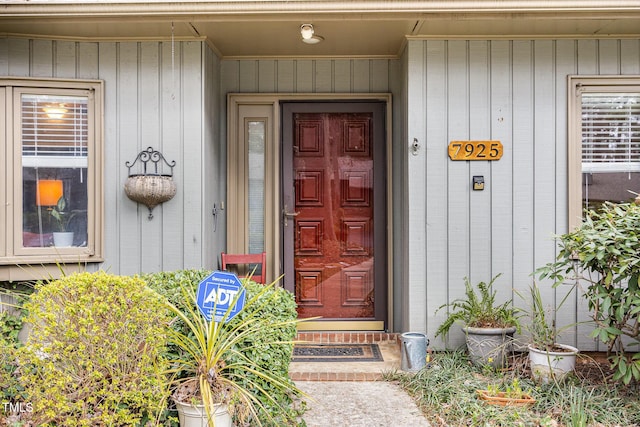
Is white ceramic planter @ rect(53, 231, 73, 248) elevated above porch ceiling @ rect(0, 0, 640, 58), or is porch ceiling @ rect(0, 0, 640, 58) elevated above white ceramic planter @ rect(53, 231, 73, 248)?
porch ceiling @ rect(0, 0, 640, 58)

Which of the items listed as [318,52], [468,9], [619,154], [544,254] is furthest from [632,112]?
[318,52]

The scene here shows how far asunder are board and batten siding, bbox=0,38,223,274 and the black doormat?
1045 mm

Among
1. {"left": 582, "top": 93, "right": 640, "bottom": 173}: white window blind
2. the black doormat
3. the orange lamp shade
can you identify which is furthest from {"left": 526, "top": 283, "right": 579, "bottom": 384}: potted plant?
the orange lamp shade

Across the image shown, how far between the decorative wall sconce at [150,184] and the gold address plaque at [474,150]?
2.10 metres

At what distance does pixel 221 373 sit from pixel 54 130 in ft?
7.99

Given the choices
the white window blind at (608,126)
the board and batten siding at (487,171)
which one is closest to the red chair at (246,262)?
the board and batten siding at (487,171)

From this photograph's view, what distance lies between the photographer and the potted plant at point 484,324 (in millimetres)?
3436

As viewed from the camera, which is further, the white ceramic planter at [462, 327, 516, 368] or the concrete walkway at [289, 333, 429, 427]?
the white ceramic planter at [462, 327, 516, 368]

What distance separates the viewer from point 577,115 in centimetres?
385

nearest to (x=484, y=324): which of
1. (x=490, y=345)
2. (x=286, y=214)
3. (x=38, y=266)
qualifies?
(x=490, y=345)

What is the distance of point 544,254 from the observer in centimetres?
382

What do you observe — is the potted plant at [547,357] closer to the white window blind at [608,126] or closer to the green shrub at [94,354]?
the white window blind at [608,126]

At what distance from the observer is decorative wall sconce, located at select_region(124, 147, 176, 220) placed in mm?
3658

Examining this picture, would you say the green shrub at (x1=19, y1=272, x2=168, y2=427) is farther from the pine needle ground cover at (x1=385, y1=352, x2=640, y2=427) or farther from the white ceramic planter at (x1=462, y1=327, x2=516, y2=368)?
the white ceramic planter at (x1=462, y1=327, x2=516, y2=368)
